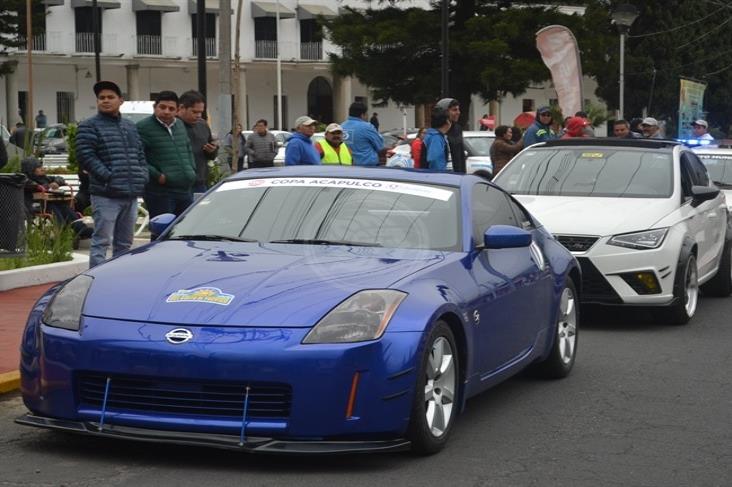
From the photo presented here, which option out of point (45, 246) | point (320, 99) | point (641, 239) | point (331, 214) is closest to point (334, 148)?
point (45, 246)

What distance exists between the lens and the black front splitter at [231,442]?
20.1ft

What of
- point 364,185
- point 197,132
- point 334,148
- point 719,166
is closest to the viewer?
point 364,185

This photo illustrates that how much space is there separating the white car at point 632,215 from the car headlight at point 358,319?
17.6 ft

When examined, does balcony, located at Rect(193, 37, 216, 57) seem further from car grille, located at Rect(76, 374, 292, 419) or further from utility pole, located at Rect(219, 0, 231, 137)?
car grille, located at Rect(76, 374, 292, 419)

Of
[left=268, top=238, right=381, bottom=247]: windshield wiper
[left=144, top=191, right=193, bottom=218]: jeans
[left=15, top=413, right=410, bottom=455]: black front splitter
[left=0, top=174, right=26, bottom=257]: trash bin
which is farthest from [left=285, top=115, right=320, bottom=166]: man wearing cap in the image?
[left=15, top=413, right=410, bottom=455]: black front splitter

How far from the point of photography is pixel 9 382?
8.23 meters

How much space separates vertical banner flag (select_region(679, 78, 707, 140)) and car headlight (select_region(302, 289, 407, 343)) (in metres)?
22.9

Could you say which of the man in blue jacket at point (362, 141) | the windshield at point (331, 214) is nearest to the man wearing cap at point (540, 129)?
the man in blue jacket at point (362, 141)

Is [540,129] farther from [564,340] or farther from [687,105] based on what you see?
[687,105]

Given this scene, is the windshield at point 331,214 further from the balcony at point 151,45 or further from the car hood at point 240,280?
the balcony at point 151,45

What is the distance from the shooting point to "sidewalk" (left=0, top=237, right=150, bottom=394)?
8.30 metres

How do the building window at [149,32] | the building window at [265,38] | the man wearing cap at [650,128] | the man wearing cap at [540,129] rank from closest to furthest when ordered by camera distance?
the man wearing cap at [540,129] → the man wearing cap at [650,128] → the building window at [149,32] → the building window at [265,38]

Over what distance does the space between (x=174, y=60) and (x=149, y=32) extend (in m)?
1.84

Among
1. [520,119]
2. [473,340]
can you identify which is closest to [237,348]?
[473,340]
